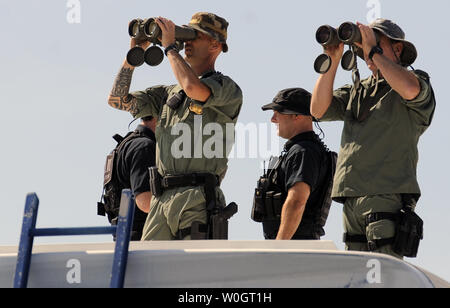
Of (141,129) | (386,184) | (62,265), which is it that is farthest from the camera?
(141,129)

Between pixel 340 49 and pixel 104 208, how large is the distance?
3.21 metres

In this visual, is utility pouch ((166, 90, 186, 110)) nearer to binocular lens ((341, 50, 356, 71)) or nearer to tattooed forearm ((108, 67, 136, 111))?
tattooed forearm ((108, 67, 136, 111))

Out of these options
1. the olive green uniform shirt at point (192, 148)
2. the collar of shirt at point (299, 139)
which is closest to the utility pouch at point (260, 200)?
the collar of shirt at point (299, 139)

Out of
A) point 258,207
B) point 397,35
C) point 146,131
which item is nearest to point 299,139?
point 258,207

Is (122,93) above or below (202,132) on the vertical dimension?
above

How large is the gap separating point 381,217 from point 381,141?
48cm

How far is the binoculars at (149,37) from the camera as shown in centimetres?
634

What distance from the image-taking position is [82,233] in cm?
188

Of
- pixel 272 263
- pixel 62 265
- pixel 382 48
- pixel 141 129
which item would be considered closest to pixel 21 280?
pixel 62 265

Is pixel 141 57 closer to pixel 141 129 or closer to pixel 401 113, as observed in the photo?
pixel 141 129

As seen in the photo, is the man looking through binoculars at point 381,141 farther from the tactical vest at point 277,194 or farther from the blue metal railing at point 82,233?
the blue metal railing at point 82,233

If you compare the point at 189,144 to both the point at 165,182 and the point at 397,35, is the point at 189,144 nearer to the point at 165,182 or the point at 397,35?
the point at 165,182

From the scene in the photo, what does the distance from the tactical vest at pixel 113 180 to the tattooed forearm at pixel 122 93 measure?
107 centimetres

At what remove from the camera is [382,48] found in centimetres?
571
